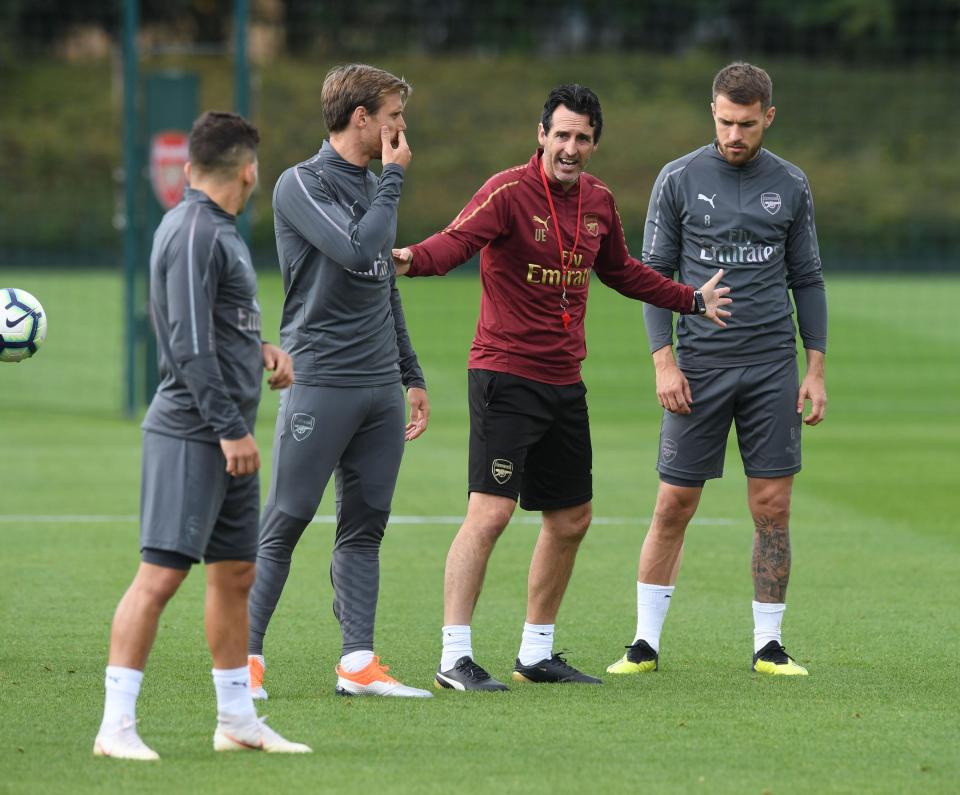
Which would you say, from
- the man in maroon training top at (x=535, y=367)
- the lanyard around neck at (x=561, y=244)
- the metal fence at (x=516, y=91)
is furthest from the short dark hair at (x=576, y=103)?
the metal fence at (x=516, y=91)

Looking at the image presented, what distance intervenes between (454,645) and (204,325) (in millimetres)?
1832

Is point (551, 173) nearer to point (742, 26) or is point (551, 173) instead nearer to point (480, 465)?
point (480, 465)

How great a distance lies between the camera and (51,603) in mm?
7574

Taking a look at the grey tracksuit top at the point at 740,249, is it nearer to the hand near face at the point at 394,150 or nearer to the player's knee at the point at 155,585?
the hand near face at the point at 394,150

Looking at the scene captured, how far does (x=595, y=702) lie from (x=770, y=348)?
1.65 m

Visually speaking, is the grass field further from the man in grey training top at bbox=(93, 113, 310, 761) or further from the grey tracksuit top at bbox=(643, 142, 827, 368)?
the grey tracksuit top at bbox=(643, 142, 827, 368)

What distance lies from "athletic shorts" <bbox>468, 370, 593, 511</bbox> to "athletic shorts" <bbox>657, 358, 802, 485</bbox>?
0.49 meters

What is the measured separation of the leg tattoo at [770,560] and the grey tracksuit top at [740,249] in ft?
2.22

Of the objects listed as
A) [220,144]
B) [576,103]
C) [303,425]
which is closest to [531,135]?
[576,103]

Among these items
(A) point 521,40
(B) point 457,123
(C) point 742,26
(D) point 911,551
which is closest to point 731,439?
(D) point 911,551

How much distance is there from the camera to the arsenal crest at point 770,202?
21.4ft

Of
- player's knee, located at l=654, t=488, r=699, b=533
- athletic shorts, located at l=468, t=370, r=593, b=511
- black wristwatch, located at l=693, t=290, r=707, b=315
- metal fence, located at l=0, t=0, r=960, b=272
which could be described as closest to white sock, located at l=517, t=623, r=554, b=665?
athletic shorts, located at l=468, t=370, r=593, b=511

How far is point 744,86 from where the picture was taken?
249 inches

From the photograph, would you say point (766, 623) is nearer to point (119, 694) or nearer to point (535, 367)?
point (535, 367)
